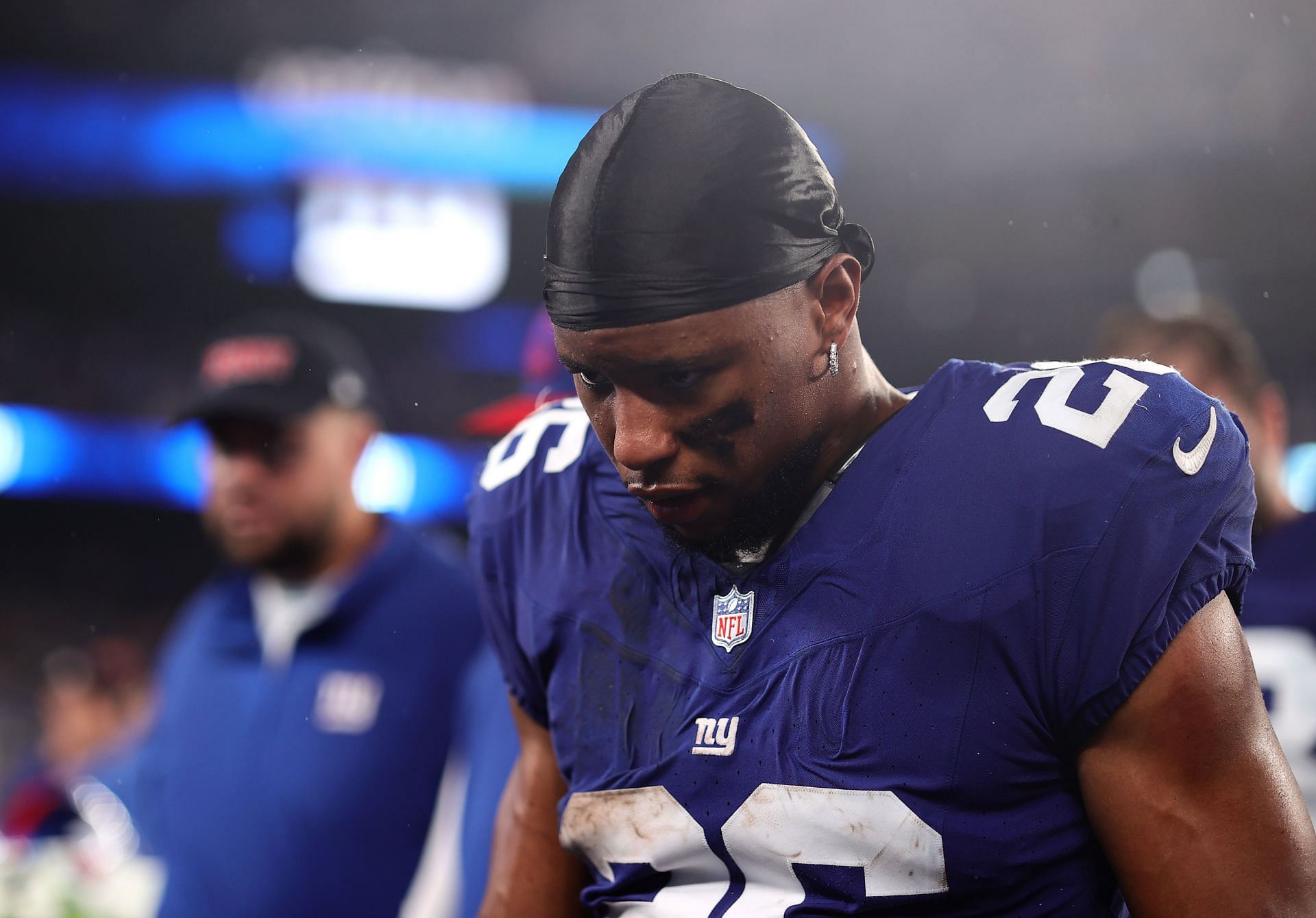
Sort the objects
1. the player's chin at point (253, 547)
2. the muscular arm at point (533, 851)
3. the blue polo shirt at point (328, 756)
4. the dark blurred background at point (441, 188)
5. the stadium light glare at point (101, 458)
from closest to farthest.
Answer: the muscular arm at point (533, 851)
the dark blurred background at point (441, 188)
the blue polo shirt at point (328, 756)
the player's chin at point (253, 547)
the stadium light glare at point (101, 458)

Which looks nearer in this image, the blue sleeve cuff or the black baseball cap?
the blue sleeve cuff

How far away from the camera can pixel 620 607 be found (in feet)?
3.05

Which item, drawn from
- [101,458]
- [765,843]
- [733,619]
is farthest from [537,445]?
[101,458]

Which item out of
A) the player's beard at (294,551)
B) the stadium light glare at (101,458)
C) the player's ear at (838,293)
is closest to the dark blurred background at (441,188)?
the stadium light glare at (101,458)

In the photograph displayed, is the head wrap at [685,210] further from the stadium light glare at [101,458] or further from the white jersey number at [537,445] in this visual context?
the stadium light glare at [101,458]

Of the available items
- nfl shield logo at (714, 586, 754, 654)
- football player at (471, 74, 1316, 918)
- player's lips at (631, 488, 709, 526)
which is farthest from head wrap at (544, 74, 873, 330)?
nfl shield logo at (714, 586, 754, 654)

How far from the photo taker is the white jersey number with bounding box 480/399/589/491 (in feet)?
3.42

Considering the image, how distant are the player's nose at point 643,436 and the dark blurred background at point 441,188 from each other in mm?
428

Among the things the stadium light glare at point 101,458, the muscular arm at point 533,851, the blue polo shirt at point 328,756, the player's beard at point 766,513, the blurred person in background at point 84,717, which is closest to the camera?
the player's beard at point 766,513

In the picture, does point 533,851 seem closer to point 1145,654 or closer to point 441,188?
point 1145,654

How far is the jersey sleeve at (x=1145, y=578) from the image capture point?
2.45 ft

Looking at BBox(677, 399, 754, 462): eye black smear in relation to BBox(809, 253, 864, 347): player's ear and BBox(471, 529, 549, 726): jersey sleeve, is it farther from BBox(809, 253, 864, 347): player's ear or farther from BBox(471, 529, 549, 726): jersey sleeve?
BBox(471, 529, 549, 726): jersey sleeve

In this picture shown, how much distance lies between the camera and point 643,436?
31.0 inches

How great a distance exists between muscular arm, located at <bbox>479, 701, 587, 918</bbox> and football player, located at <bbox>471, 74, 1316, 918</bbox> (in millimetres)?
125
